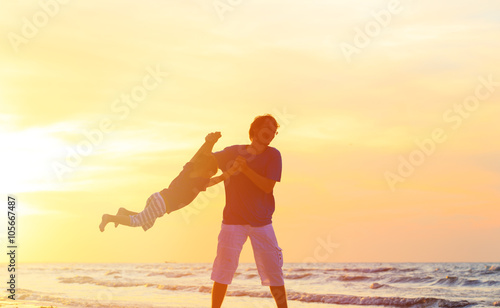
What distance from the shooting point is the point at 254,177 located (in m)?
6.14

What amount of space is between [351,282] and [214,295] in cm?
2285

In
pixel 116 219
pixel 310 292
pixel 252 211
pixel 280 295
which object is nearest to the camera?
pixel 116 219

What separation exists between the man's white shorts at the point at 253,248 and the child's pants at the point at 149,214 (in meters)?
0.75

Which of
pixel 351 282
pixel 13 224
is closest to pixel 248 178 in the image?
pixel 13 224

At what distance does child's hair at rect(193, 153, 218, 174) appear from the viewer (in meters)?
6.22

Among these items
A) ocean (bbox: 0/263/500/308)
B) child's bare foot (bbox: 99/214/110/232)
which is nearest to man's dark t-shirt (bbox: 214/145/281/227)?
child's bare foot (bbox: 99/214/110/232)

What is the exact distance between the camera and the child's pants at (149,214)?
6.04 m

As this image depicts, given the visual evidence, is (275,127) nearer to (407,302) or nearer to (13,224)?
(13,224)

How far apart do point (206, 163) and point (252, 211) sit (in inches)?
29.9

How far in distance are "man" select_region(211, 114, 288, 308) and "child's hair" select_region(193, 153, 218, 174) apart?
81 mm

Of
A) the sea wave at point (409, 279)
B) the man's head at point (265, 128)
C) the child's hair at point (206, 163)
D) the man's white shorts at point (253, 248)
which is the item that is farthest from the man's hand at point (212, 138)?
the sea wave at point (409, 279)

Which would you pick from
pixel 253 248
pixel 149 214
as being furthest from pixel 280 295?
pixel 149 214

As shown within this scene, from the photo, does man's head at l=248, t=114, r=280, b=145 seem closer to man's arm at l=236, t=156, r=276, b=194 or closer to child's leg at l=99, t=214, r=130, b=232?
man's arm at l=236, t=156, r=276, b=194

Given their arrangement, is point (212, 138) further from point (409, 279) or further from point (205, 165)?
point (409, 279)
